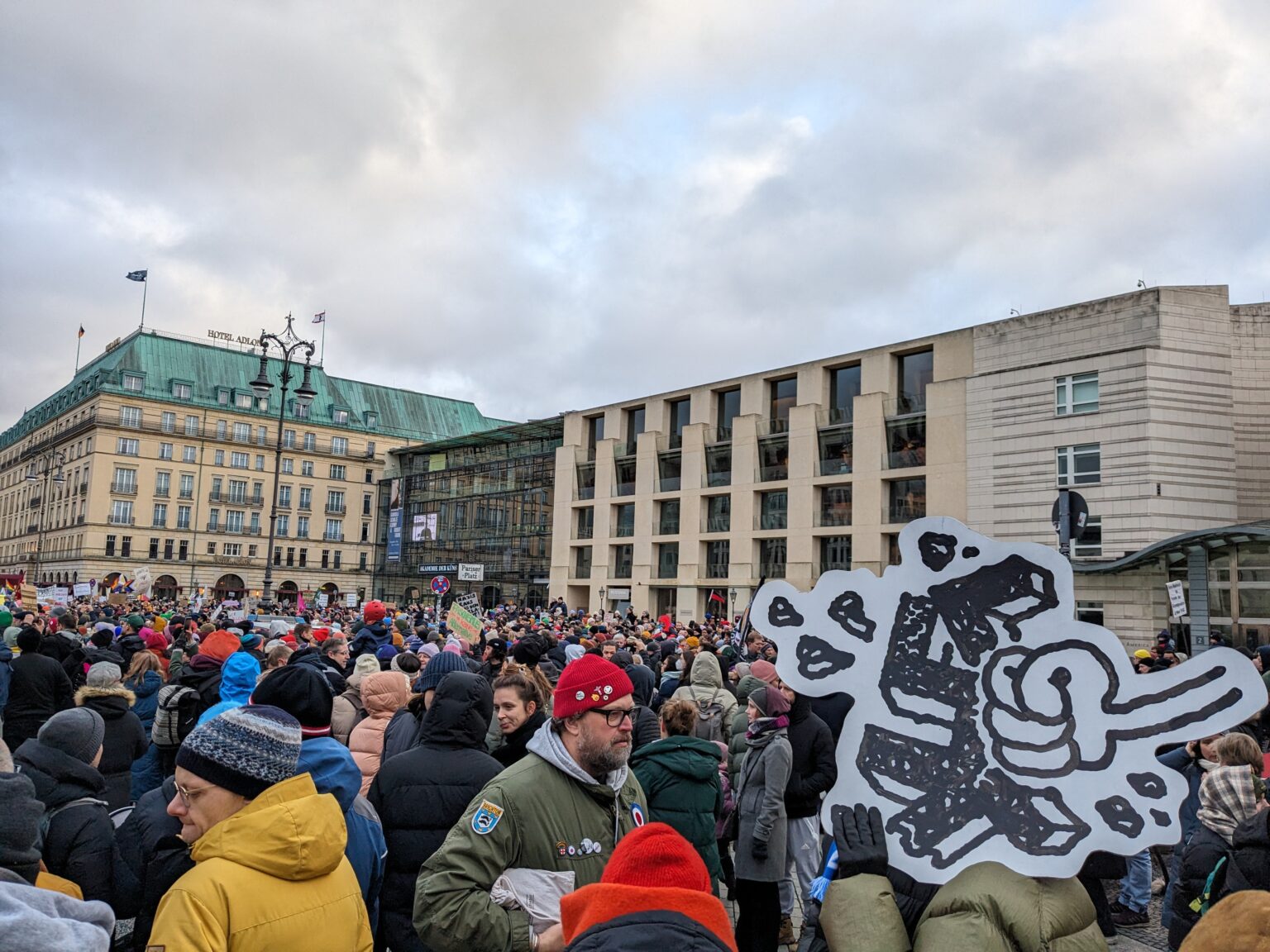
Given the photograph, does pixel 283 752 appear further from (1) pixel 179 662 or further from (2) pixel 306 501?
(2) pixel 306 501

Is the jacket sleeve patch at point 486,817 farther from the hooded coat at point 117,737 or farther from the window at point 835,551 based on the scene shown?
the window at point 835,551

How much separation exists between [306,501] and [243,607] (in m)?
60.0

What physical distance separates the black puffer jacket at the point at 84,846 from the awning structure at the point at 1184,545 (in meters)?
25.1

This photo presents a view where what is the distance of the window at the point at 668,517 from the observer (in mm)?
50250

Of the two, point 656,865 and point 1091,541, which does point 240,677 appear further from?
point 1091,541

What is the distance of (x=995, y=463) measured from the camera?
36344 millimetres

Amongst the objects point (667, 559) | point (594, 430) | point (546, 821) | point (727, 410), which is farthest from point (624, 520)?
point (546, 821)

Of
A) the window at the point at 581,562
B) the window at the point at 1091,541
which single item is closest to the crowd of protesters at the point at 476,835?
the window at the point at 1091,541

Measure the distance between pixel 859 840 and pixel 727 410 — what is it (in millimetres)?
47340

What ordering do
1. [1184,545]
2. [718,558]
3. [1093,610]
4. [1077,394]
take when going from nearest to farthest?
[1184,545], [1093,610], [1077,394], [718,558]

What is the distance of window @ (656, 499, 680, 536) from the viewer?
50.2 metres

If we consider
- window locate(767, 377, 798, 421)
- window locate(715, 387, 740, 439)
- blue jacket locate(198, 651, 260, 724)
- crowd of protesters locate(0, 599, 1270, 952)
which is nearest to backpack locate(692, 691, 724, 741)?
crowd of protesters locate(0, 599, 1270, 952)

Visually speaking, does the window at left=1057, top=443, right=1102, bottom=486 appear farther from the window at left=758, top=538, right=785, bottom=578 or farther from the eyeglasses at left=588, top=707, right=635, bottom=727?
the eyeglasses at left=588, top=707, right=635, bottom=727

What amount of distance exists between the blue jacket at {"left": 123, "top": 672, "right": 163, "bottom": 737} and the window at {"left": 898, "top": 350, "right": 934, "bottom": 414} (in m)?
36.5
